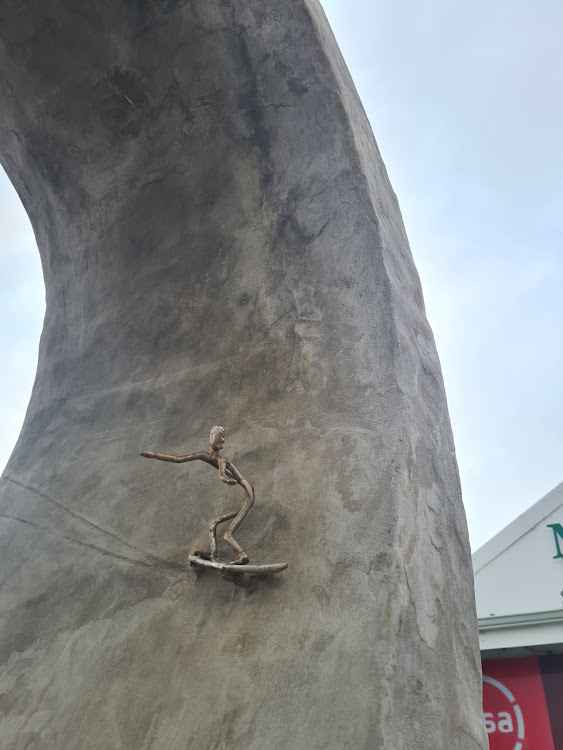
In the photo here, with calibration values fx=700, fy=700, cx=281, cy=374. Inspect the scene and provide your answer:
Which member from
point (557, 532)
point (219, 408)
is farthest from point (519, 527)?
point (219, 408)

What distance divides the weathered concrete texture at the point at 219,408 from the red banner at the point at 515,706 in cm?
178

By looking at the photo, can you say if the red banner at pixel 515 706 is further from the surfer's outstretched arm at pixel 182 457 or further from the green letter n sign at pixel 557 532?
the surfer's outstretched arm at pixel 182 457

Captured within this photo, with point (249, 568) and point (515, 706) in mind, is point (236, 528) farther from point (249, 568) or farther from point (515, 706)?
point (515, 706)

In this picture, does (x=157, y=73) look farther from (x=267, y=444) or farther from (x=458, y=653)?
(x=458, y=653)

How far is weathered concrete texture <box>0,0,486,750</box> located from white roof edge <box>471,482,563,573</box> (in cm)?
205

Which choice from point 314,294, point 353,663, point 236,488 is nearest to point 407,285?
point 314,294

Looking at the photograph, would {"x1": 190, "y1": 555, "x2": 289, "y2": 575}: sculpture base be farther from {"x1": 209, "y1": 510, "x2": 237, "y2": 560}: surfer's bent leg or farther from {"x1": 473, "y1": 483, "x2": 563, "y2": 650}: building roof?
{"x1": 473, "y1": 483, "x2": 563, "y2": 650}: building roof

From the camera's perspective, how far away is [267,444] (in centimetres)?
188

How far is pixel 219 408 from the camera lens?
2.05 meters

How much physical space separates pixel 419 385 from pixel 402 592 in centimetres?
63

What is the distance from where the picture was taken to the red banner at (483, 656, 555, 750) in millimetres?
3020

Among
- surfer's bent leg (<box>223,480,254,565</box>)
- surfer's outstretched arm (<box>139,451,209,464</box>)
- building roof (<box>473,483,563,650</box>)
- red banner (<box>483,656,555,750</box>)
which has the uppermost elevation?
building roof (<box>473,483,563,650</box>)

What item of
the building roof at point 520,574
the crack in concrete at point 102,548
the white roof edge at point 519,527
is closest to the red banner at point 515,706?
the building roof at point 520,574

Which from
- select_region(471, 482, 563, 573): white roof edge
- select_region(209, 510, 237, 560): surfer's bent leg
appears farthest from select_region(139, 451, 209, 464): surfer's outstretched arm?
select_region(471, 482, 563, 573): white roof edge
